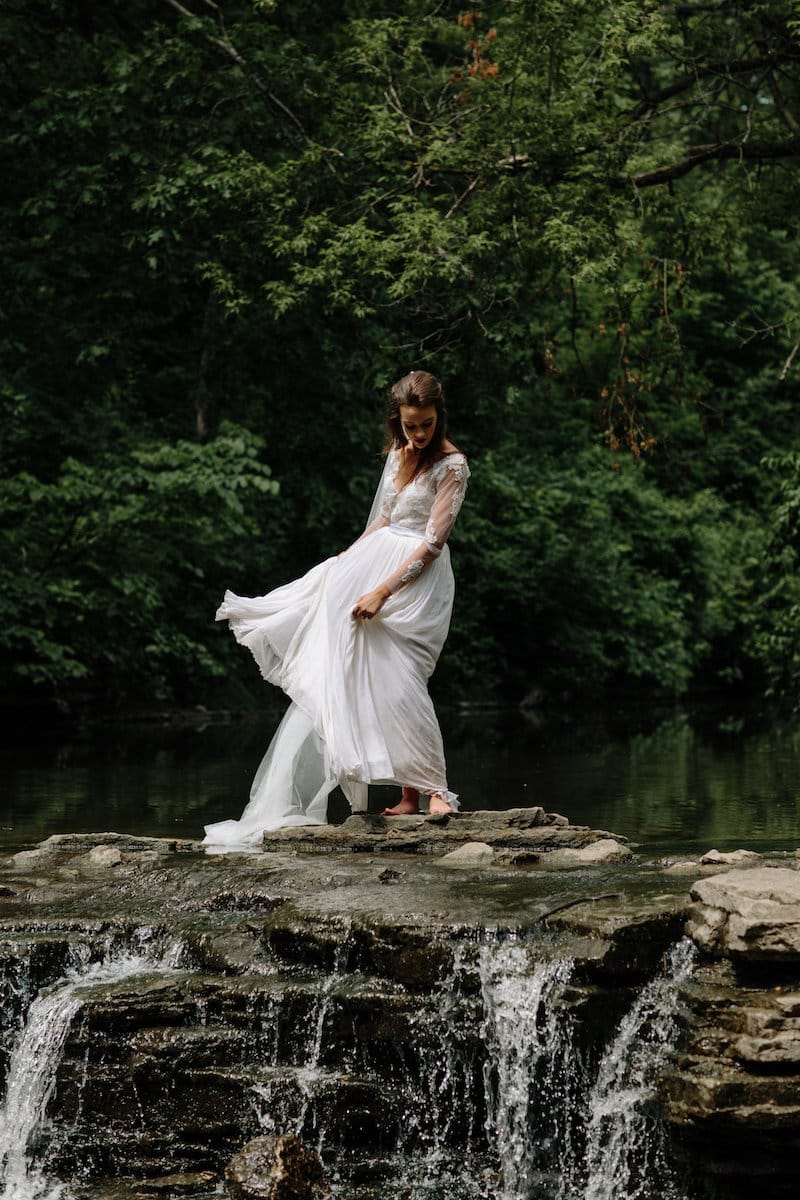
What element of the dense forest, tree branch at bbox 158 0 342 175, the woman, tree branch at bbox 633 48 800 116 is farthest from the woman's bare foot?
tree branch at bbox 158 0 342 175

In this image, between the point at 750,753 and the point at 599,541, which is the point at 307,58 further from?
the point at 599,541

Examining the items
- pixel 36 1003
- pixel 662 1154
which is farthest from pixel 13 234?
pixel 662 1154

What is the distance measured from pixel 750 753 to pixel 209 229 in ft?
30.5

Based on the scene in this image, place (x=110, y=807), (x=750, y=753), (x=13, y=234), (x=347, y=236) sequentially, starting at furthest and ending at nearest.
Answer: (x=13, y=234) → (x=750, y=753) → (x=347, y=236) → (x=110, y=807)

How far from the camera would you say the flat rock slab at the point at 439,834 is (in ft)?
24.1

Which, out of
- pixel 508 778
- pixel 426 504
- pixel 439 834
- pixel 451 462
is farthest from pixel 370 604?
pixel 508 778

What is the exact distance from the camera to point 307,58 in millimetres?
17891

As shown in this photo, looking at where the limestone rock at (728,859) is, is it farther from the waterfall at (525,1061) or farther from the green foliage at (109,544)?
the green foliage at (109,544)

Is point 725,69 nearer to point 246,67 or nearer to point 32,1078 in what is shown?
point 246,67

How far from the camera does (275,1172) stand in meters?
5.06

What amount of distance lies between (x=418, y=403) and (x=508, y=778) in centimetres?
612

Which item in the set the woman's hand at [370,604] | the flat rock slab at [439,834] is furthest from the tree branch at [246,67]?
the flat rock slab at [439,834]

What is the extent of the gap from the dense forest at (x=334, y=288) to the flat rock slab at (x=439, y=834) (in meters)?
5.56

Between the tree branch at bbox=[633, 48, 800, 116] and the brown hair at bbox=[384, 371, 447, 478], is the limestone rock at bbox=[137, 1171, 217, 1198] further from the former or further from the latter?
the tree branch at bbox=[633, 48, 800, 116]
